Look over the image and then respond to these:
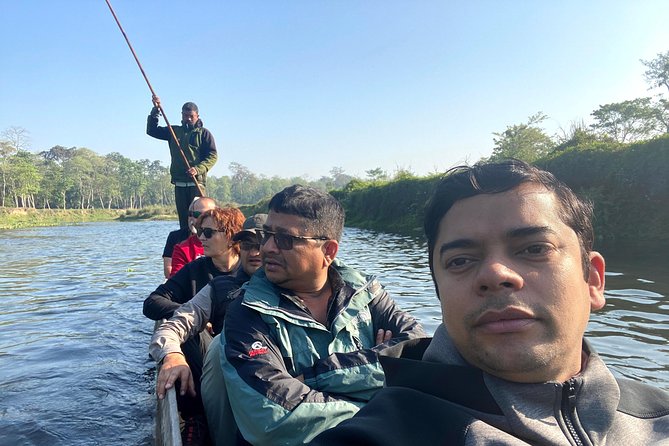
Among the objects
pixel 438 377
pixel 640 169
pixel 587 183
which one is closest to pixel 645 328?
pixel 438 377

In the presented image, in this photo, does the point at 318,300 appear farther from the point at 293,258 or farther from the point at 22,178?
the point at 22,178

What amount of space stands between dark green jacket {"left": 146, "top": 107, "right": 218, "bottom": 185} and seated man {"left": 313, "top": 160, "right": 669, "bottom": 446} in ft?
Answer: 22.8

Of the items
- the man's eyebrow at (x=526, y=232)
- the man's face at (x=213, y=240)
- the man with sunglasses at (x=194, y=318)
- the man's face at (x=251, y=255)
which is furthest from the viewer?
the man's face at (x=213, y=240)

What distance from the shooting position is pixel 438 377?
111 centimetres

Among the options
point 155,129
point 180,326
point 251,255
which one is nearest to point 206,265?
point 251,255

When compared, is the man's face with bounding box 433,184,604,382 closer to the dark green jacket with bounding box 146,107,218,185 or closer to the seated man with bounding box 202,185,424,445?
the seated man with bounding box 202,185,424,445

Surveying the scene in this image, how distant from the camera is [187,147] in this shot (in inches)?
309

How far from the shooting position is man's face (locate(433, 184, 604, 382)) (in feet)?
3.72

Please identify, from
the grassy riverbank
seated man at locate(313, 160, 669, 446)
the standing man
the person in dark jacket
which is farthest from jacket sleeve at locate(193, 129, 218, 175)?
the grassy riverbank

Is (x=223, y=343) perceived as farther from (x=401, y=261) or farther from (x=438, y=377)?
(x=401, y=261)

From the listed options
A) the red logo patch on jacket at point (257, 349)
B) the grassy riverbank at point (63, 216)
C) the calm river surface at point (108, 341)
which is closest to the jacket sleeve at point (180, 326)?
the red logo patch on jacket at point (257, 349)

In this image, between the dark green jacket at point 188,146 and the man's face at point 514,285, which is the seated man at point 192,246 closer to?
the dark green jacket at point 188,146

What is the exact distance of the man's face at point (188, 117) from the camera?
780 centimetres

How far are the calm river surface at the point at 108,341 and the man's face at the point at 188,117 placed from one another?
3.40m
